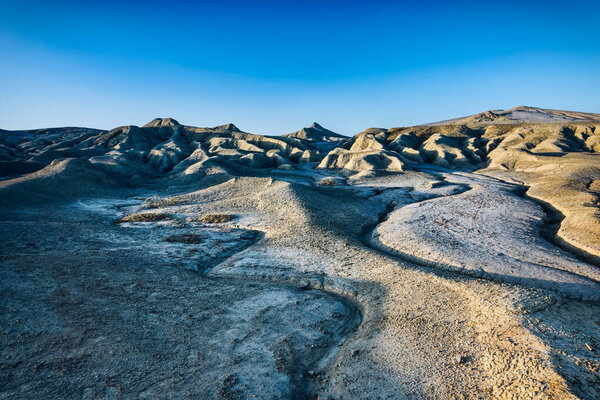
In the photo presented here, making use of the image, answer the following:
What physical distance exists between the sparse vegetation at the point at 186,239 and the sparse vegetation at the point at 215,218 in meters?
2.50

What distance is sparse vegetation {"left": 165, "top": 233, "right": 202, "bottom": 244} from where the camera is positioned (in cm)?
1195

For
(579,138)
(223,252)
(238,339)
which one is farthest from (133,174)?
(579,138)

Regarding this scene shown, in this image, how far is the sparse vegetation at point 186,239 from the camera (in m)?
11.9

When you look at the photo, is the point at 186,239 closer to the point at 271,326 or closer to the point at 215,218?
the point at 215,218

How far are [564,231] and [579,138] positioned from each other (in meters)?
37.3

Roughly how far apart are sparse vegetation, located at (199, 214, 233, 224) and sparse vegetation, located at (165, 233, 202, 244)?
8.21 ft

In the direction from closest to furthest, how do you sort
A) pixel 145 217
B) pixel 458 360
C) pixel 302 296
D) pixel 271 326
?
pixel 458 360 < pixel 271 326 < pixel 302 296 < pixel 145 217

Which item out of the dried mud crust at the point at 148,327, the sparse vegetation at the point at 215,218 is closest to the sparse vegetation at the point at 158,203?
the sparse vegetation at the point at 215,218

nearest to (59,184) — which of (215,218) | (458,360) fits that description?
(215,218)

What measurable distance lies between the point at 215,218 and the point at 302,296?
28.6 ft

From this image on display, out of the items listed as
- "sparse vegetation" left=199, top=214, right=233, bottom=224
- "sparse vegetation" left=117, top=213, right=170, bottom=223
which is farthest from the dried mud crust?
"sparse vegetation" left=117, top=213, right=170, bottom=223

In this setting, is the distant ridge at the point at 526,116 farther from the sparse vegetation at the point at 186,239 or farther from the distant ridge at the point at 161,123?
the sparse vegetation at the point at 186,239

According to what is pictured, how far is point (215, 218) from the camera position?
1541 cm

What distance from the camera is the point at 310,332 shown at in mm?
6441
